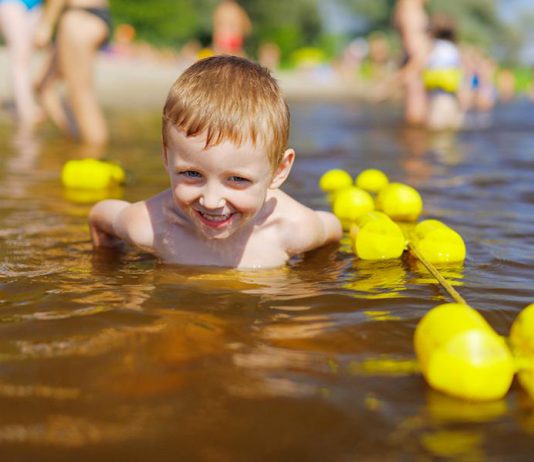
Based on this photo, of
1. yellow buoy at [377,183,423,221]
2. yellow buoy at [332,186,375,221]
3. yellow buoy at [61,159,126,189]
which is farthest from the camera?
yellow buoy at [61,159,126,189]

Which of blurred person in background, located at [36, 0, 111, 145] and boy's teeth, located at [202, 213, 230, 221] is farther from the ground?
blurred person in background, located at [36, 0, 111, 145]

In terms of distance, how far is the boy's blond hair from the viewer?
236cm

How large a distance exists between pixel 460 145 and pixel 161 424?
22.6 ft

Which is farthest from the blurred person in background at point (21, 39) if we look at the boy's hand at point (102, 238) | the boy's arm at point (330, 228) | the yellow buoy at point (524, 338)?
the yellow buoy at point (524, 338)

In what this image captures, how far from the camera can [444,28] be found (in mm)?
10133

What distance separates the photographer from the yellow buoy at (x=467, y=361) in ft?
5.31

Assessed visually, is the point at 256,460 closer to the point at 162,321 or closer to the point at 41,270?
the point at 162,321

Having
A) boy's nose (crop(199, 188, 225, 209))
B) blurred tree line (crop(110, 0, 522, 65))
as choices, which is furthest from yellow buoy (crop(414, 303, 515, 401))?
blurred tree line (crop(110, 0, 522, 65))

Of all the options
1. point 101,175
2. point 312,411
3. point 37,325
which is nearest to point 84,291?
point 37,325

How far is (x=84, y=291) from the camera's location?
2.44m

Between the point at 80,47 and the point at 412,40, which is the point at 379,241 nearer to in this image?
the point at 80,47

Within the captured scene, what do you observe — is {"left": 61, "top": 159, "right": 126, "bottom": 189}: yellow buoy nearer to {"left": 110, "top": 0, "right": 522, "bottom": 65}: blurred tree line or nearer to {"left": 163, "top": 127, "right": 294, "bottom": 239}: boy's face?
{"left": 163, "top": 127, "right": 294, "bottom": 239}: boy's face

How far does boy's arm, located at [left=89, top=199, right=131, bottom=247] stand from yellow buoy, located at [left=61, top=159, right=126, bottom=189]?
4.95 ft

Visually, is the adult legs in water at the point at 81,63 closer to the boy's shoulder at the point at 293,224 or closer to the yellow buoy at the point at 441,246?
the boy's shoulder at the point at 293,224
